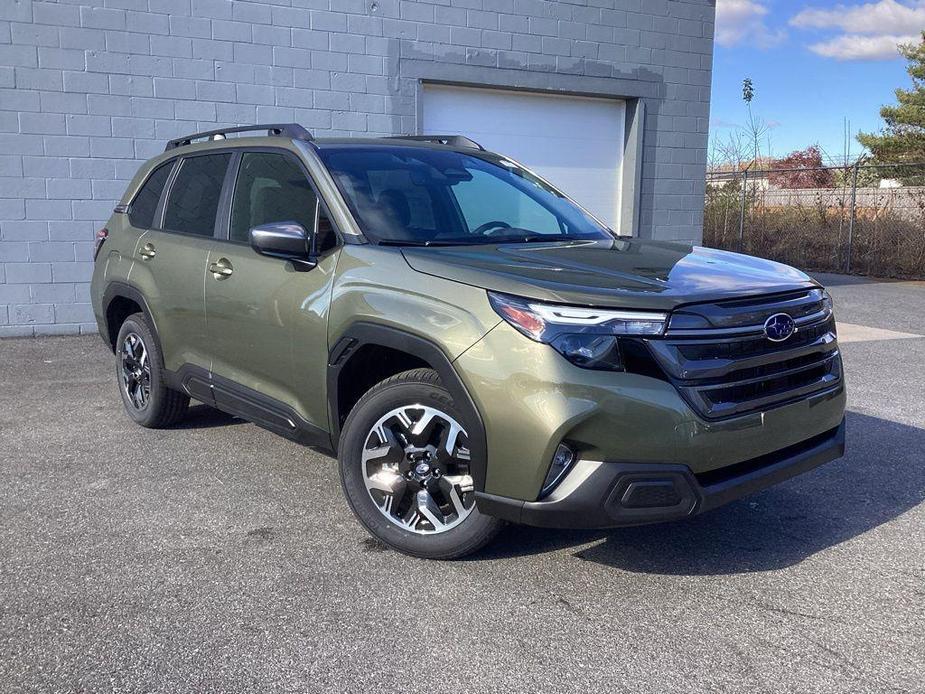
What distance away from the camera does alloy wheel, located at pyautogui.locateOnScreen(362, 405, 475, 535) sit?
3379 mm

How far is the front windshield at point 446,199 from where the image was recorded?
404 centimetres

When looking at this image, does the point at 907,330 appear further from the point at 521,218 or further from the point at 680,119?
the point at 521,218

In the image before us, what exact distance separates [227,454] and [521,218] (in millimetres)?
2238

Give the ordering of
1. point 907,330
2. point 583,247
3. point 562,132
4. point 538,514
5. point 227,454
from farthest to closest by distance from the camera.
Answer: point 562,132 < point 907,330 < point 227,454 < point 583,247 < point 538,514

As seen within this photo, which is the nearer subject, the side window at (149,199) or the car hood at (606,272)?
the car hood at (606,272)

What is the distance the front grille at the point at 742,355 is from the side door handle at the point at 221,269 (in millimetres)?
2404

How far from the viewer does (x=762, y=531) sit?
12.8ft

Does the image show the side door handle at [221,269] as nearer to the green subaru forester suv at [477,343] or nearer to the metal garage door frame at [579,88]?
the green subaru forester suv at [477,343]

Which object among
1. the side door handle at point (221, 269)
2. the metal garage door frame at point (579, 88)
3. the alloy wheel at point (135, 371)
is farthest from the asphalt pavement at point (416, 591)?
the metal garage door frame at point (579, 88)

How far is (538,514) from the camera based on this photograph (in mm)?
3078

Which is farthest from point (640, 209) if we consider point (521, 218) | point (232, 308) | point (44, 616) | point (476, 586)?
point (44, 616)

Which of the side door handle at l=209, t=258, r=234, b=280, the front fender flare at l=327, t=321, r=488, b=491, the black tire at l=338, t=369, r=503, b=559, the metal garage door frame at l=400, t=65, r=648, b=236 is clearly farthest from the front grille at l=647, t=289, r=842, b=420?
the metal garage door frame at l=400, t=65, r=648, b=236

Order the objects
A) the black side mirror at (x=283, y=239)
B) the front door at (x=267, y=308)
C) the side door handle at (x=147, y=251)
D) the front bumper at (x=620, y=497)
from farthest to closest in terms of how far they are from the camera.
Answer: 1. the side door handle at (x=147, y=251)
2. the front door at (x=267, y=308)
3. the black side mirror at (x=283, y=239)
4. the front bumper at (x=620, y=497)

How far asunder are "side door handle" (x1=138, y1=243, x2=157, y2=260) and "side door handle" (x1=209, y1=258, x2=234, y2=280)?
2.72ft
